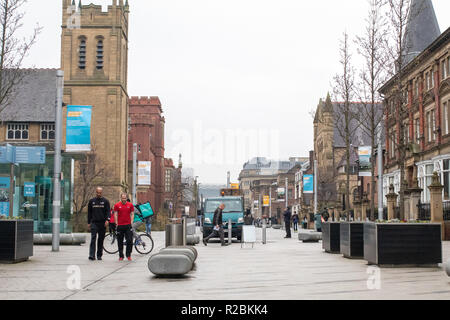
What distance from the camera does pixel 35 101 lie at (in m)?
71.8

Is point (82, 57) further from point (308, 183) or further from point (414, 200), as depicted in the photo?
point (414, 200)

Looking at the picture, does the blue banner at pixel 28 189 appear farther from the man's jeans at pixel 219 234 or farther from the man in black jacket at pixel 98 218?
the man in black jacket at pixel 98 218

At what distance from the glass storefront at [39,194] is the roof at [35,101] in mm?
39471

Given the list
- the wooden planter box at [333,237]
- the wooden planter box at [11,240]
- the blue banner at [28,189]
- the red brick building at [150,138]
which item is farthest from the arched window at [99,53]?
the wooden planter box at [11,240]

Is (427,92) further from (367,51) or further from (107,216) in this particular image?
(107,216)

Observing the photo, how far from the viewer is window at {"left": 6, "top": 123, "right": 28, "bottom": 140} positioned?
229ft

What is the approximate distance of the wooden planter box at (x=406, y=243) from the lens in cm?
1475

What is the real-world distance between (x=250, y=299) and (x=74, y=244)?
18226 millimetres

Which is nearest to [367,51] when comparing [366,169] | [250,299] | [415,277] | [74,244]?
[366,169]

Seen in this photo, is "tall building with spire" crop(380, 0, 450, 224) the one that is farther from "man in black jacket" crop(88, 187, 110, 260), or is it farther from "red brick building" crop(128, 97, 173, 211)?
"red brick building" crop(128, 97, 173, 211)

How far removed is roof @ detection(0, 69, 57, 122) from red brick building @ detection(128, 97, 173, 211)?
19.7m

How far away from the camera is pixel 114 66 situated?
7050cm

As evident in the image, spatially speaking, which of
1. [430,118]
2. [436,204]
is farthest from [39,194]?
[430,118]

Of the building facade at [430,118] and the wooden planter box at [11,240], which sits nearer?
the wooden planter box at [11,240]
